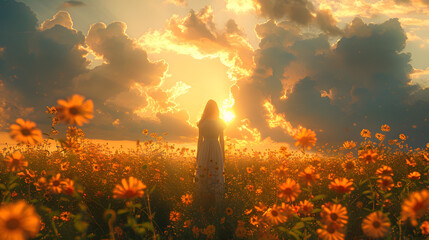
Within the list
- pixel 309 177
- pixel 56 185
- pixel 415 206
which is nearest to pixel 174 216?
pixel 56 185

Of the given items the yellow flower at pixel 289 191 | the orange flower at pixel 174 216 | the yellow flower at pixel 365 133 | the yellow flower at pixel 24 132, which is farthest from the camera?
the yellow flower at pixel 365 133

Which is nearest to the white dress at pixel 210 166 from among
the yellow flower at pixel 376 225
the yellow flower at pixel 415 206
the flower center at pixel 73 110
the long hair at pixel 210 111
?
the long hair at pixel 210 111

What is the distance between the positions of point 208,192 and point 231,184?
1.41 metres

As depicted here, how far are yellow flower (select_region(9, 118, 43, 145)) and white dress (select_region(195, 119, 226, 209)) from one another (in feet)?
11.8

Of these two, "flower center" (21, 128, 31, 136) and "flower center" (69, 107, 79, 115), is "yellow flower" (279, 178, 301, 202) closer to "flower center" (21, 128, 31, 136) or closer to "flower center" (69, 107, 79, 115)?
"flower center" (69, 107, 79, 115)

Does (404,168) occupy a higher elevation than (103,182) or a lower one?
higher

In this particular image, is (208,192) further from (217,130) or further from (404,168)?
(404,168)

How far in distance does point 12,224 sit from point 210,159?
14.6 feet

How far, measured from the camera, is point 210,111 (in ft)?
19.9

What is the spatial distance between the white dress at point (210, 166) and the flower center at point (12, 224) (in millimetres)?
3954

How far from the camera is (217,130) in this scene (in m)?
5.93

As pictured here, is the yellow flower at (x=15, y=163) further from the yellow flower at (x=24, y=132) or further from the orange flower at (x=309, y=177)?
the orange flower at (x=309, y=177)

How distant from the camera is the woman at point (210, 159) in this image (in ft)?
18.0

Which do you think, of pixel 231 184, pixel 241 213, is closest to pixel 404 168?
pixel 231 184
